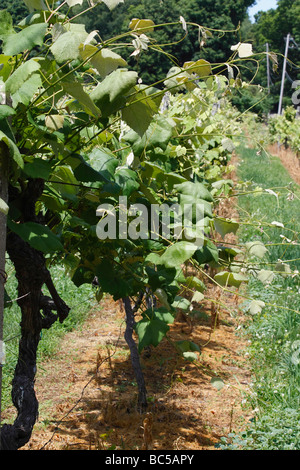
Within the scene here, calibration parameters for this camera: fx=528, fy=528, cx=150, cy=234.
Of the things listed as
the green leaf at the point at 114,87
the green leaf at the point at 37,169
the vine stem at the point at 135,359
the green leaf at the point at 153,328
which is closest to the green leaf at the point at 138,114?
the green leaf at the point at 114,87

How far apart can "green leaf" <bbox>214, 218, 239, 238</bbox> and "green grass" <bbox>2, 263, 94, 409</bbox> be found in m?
1.55

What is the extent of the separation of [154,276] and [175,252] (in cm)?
11

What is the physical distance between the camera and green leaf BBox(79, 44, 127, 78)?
1178 millimetres

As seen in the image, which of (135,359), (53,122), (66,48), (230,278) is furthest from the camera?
(135,359)

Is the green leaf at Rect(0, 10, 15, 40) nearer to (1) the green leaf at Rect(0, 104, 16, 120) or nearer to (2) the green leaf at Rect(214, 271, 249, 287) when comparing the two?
(1) the green leaf at Rect(0, 104, 16, 120)

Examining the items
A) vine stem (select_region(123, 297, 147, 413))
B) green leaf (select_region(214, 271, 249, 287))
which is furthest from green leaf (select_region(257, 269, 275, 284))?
vine stem (select_region(123, 297, 147, 413))

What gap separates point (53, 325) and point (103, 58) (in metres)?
3.57

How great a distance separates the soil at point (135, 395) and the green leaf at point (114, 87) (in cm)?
121

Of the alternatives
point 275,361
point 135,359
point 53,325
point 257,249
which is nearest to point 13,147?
point 257,249

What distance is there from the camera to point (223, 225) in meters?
2.06

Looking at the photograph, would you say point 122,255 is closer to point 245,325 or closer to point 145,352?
point 145,352

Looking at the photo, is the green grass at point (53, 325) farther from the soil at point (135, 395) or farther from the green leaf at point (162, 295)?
the green leaf at point (162, 295)

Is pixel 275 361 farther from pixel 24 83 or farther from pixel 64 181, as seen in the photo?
pixel 24 83
